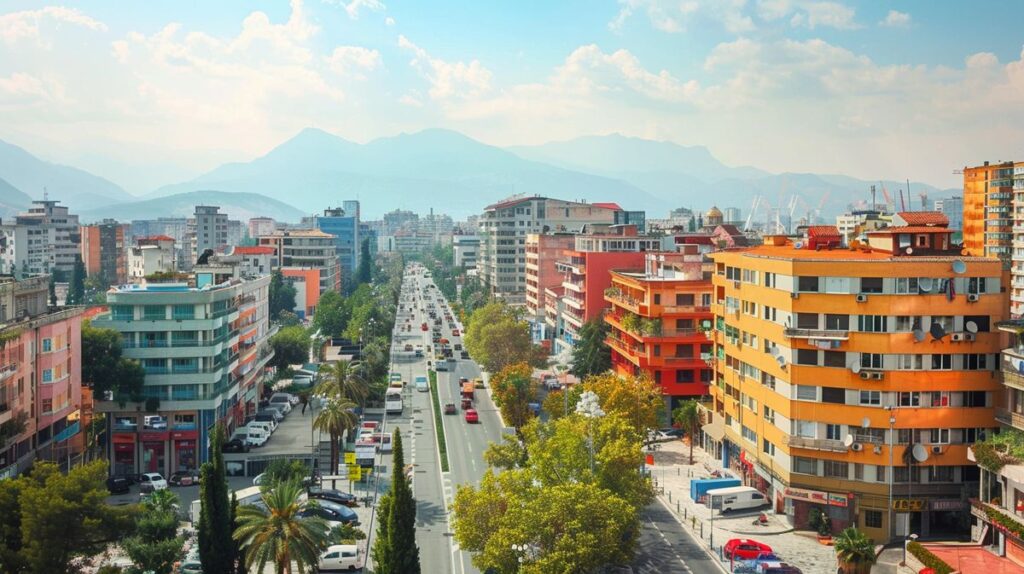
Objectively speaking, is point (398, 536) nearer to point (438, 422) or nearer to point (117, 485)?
point (117, 485)

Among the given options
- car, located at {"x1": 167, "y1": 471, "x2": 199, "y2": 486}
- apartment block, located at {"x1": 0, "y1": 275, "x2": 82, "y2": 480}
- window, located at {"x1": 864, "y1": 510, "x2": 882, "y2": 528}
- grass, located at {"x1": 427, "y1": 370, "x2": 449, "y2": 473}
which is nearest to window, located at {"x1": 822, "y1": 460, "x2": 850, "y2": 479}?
window, located at {"x1": 864, "y1": 510, "x2": 882, "y2": 528}

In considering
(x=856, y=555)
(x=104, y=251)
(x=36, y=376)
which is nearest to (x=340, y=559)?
(x=856, y=555)

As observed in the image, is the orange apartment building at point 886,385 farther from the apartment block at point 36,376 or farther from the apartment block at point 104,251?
the apartment block at point 104,251

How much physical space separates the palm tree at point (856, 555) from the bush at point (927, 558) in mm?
1790

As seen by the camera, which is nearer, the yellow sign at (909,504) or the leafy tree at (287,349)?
the yellow sign at (909,504)

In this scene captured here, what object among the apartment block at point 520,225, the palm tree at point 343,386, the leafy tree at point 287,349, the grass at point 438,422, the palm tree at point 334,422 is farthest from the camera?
the apartment block at point 520,225

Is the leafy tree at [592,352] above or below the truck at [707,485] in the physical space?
above

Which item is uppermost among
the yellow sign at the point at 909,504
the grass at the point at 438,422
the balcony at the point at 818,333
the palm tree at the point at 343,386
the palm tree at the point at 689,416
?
the balcony at the point at 818,333

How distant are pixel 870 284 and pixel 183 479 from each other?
38830 millimetres

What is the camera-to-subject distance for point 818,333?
43.6 meters

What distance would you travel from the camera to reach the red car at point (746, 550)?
4019cm

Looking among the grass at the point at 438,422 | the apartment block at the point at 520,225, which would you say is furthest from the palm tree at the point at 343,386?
the apartment block at the point at 520,225

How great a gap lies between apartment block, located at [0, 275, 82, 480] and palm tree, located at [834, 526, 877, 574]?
38.1 metres

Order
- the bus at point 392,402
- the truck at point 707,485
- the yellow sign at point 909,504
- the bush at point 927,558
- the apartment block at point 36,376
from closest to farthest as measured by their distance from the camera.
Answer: the bush at point 927,558, the yellow sign at point 909,504, the apartment block at point 36,376, the truck at point 707,485, the bus at point 392,402
